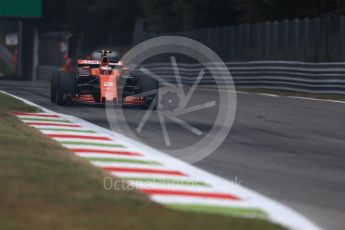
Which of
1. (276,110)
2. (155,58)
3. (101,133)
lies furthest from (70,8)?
(101,133)

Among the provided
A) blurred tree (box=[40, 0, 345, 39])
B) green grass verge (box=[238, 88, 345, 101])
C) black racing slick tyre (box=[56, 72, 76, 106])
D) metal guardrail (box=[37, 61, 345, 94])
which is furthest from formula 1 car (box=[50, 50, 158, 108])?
blurred tree (box=[40, 0, 345, 39])

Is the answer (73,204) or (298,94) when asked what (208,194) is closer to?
(73,204)

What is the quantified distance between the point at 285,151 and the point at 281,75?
53.1 feet

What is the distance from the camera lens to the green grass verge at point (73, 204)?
267 inches

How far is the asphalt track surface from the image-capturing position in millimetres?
9102

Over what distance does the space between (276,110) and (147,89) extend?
311 centimetres

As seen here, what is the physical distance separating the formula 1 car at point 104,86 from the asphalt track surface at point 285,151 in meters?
0.31

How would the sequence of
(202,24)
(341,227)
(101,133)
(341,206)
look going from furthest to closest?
(202,24)
(101,133)
(341,206)
(341,227)

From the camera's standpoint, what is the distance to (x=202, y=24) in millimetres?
44094

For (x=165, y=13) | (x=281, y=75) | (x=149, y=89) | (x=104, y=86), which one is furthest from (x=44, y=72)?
(x=104, y=86)

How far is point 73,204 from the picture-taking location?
7398 millimetres

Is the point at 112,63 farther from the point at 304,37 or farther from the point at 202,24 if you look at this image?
the point at 202,24

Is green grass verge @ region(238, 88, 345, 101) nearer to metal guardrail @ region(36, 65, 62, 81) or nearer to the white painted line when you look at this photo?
the white painted line

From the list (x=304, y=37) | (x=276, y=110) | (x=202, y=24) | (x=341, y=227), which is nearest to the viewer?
(x=341, y=227)
